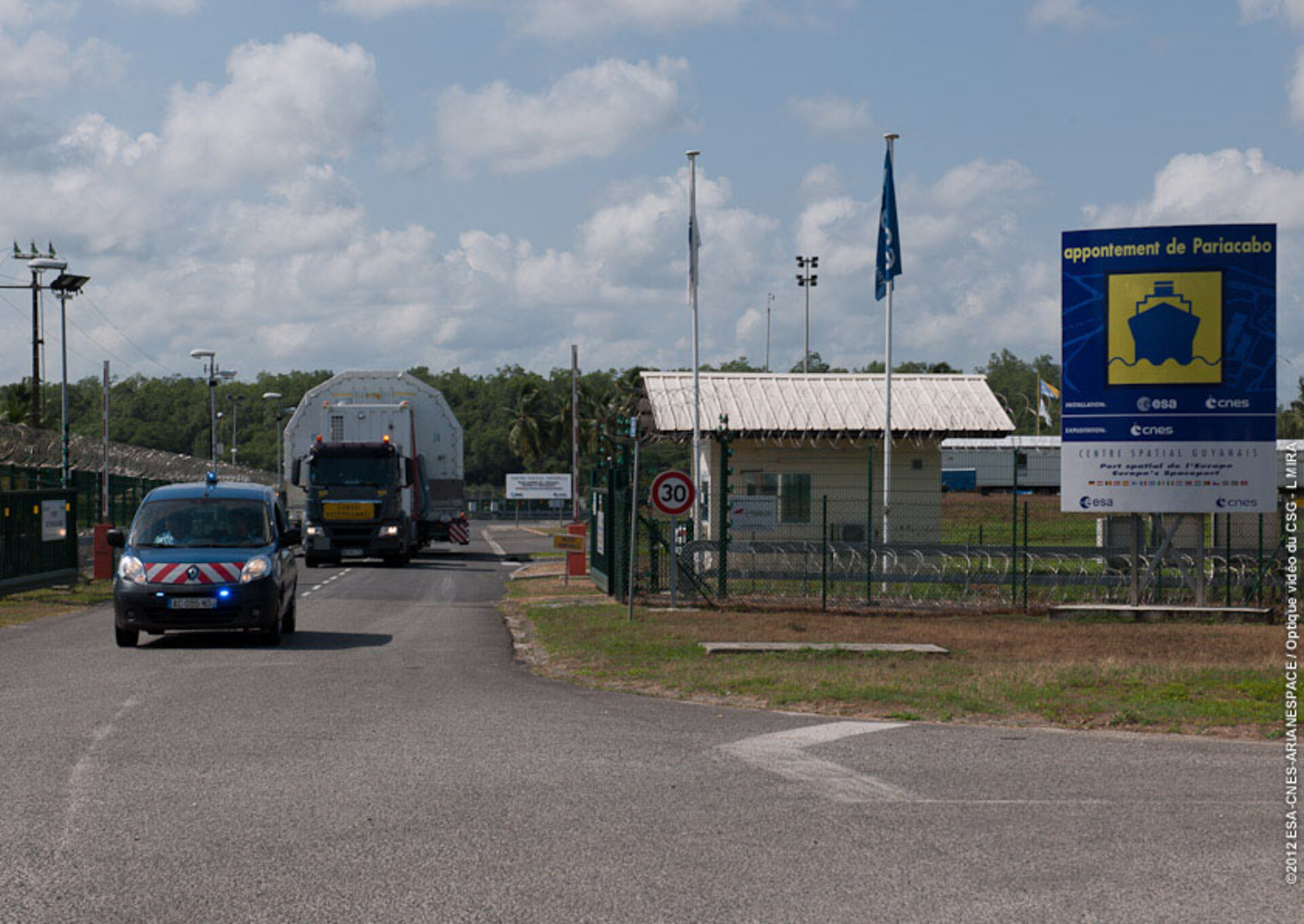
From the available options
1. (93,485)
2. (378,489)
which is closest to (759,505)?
(378,489)

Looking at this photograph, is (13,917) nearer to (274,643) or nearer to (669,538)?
(274,643)

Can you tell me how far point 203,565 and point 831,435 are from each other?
1930cm

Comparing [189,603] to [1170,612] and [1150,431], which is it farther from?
[1170,612]

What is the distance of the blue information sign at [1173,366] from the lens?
20734 millimetres

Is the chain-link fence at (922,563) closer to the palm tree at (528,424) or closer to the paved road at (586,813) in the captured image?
the paved road at (586,813)

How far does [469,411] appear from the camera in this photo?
150750 millimetres

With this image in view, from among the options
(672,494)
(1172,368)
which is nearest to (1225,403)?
(1172,368)

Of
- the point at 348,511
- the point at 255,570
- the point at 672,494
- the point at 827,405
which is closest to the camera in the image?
the point at 255,570

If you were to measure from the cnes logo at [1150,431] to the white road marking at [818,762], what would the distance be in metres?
11.2

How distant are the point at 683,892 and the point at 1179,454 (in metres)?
16.8

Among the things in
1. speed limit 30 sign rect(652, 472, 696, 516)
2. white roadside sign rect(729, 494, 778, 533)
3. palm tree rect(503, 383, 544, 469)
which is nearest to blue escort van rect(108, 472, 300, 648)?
speed limit 30 sign rect(652, 472, 696, 516)

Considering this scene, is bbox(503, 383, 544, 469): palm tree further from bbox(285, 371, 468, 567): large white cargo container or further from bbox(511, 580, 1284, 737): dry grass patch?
bbox(511, 580, 1284, 737): dry grass patch

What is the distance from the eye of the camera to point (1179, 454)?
20984mm

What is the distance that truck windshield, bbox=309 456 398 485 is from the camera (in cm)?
3622
